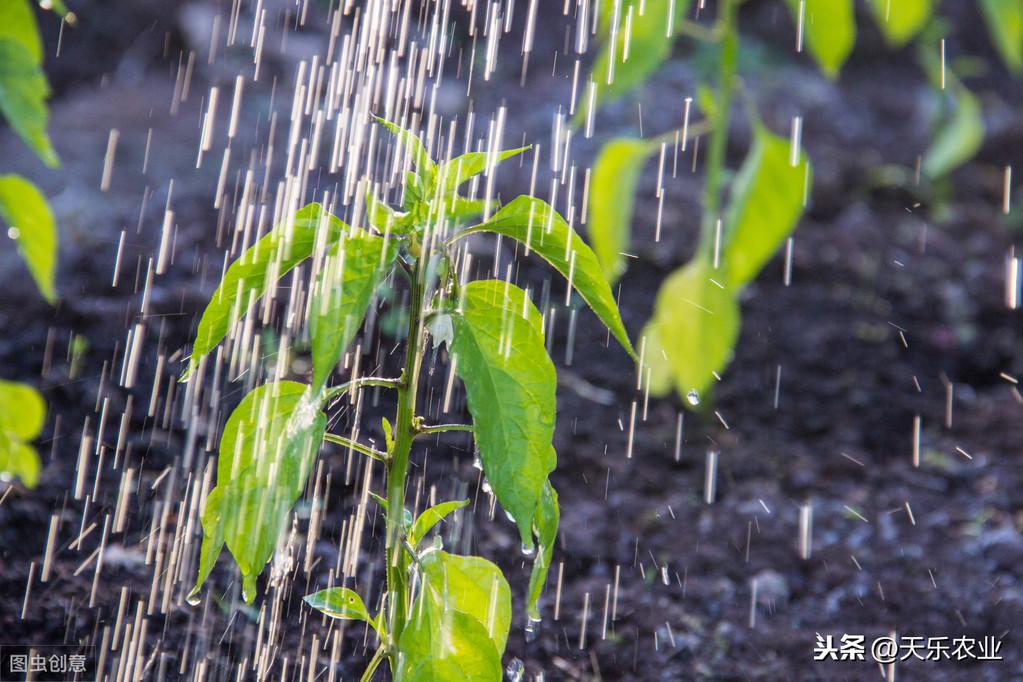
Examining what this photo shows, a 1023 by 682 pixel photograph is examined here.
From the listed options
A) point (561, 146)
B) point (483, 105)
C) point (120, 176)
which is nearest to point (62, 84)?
point (120, 176)

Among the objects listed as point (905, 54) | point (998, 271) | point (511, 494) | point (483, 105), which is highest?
point (905, 54)

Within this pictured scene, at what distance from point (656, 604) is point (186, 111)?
2910mm

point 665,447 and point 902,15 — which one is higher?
point 902,15

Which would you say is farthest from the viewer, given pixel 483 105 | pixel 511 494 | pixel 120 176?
pixel 483 105

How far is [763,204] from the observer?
29 centimetres

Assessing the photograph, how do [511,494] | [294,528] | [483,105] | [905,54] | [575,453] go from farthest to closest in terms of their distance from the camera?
[905,54] → [483,105] → [575,453] → [294,528] → [511,494]

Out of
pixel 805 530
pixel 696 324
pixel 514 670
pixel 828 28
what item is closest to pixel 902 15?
pixel 828 28

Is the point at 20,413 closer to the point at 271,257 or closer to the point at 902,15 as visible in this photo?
the point at 271,257

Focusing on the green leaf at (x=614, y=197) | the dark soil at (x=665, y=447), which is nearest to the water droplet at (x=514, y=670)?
the dark soil at (x=665, y=447)

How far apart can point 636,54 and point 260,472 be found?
57 centimetres

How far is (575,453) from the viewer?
6.60 ft

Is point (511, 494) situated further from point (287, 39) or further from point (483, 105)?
point (287, 39)

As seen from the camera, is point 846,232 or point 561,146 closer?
point 846,232

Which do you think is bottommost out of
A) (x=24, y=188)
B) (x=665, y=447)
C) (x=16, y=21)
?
(x=665, y=447)
